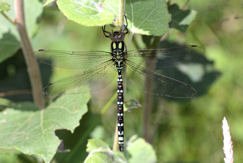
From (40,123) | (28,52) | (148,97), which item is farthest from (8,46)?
(148,97)

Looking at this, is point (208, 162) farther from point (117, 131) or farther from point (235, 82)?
point (117, 131)

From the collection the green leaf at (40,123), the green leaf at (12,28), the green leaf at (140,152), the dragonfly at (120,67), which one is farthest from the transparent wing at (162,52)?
the green leaf at (12,28)

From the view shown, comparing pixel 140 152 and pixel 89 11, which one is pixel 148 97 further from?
pixel 89 11

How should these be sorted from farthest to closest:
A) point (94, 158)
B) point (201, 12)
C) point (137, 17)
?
point (201, 12) < point (137, 17) < point (94, 158)

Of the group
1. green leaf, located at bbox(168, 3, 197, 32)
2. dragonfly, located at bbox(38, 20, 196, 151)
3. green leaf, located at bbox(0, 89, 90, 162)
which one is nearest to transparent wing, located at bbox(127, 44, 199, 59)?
dragonfly, located at bbox(38, 20, 196, 151)

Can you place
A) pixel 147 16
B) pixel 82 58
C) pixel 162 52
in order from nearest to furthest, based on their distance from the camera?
pixel 147 16 < pixel 162 52 < pixel 82 58

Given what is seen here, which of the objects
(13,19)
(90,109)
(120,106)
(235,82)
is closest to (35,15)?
(13,19)
